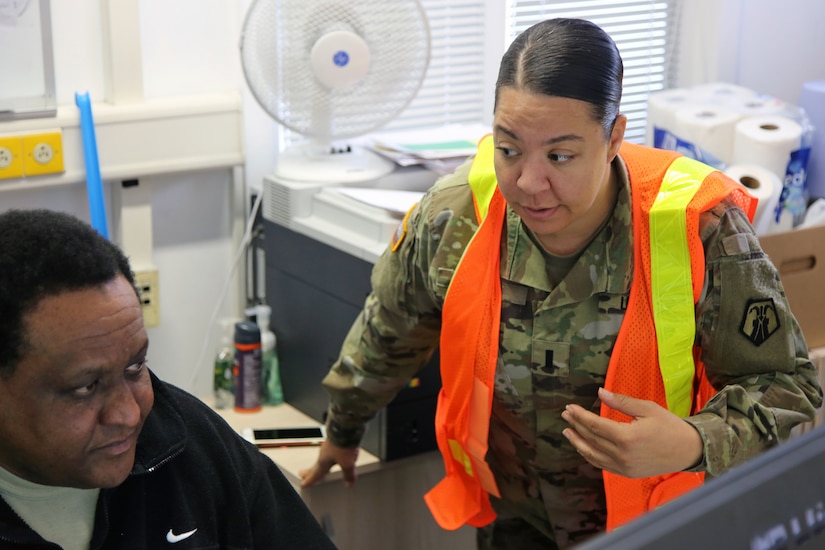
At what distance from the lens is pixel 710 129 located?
2670 mm

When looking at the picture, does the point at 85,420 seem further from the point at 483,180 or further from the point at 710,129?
the point at 710,129

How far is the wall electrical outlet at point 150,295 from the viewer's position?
253 centimetres

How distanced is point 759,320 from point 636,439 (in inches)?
10.4

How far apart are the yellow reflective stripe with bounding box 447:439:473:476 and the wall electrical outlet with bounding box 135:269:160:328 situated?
1052mm

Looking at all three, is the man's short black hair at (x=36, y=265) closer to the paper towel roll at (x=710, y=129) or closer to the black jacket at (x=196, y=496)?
the black jacket at (x=196, y=496)

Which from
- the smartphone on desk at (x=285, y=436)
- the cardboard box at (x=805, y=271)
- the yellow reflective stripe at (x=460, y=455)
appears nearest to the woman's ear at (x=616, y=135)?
the yellow reflective stripe at (x=460, y=455)

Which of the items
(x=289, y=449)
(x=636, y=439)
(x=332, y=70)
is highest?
(x=332, y=70)

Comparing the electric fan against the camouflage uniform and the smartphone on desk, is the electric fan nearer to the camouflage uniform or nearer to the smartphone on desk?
the smartphone on desk

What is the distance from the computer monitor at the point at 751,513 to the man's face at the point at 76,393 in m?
0.80

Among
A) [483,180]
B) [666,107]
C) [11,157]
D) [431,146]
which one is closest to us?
[483,180]

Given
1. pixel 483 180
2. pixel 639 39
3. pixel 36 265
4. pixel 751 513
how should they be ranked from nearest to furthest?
pixel 751 513 → pixel 36 265 → pixel 483 180 → pixel 639 39

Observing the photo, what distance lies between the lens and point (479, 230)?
5.33ft

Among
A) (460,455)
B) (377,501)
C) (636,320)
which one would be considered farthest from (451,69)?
(636,320)

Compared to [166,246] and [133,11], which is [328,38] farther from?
[166,246]
